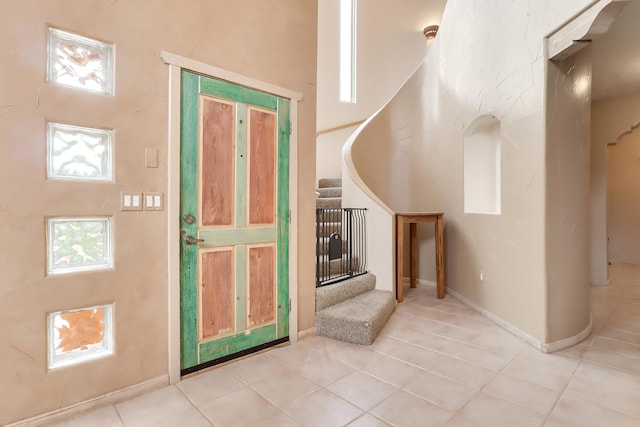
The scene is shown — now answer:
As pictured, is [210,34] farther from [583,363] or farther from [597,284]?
[597,284]

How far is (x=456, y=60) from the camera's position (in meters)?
3.95

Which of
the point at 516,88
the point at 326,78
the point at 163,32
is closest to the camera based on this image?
the point at 163,32

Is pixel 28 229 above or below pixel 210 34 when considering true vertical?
below

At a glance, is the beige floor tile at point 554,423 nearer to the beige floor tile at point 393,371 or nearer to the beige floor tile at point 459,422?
the beige floor tile at point 459,422

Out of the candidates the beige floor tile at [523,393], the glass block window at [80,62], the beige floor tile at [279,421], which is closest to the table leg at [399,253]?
the beige floor tile at [523,393]

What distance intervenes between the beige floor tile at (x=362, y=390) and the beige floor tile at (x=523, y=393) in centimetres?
64

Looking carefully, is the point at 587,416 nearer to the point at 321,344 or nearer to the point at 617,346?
the point at 617,346

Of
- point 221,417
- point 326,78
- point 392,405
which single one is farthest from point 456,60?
point 221,417

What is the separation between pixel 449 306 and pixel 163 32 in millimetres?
3835

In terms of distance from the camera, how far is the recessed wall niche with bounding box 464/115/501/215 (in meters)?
3.82

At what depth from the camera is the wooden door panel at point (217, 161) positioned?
2266mm

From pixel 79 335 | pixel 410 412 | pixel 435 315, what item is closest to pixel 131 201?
pixel 79 335

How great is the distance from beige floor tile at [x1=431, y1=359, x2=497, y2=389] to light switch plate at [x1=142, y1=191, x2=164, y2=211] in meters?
2.21

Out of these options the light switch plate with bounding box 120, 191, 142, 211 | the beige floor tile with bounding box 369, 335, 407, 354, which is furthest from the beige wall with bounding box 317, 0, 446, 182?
the beige floor tile with bounding box 369, 335, 407, 354
